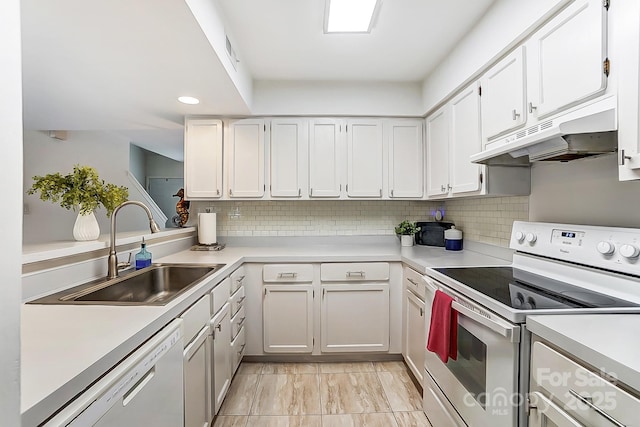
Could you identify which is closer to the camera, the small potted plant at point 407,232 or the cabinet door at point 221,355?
the cabinet door at point 221,355

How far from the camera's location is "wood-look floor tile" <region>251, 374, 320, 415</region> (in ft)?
6.45

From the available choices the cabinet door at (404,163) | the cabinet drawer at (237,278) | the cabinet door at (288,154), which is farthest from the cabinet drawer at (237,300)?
the cabinet door at (404,163)

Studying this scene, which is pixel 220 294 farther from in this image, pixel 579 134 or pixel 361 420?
pixel 579 134

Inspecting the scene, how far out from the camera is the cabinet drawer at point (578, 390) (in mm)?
735

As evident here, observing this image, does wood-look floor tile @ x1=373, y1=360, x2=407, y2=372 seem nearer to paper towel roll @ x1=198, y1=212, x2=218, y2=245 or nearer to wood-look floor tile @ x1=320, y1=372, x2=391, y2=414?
wood-look floor tile @ x1=320, y1=372, x2=391, y2=414

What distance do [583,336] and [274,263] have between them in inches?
77.0

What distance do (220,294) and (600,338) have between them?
1.71 m

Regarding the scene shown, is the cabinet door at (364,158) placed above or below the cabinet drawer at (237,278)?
above

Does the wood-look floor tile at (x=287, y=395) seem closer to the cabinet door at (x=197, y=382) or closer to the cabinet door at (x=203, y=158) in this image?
the cabinet door at (x=197, y=382)

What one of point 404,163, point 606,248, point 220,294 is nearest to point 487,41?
point 404,163

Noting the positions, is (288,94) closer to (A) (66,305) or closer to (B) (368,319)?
(B) (368,319)

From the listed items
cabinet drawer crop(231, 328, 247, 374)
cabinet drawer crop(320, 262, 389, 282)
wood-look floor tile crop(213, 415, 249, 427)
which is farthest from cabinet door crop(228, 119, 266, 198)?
wood-look floor tile crop(213, 415, 249, 427)

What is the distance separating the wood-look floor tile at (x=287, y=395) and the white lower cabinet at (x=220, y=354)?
27 cm

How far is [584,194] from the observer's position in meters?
1.53
